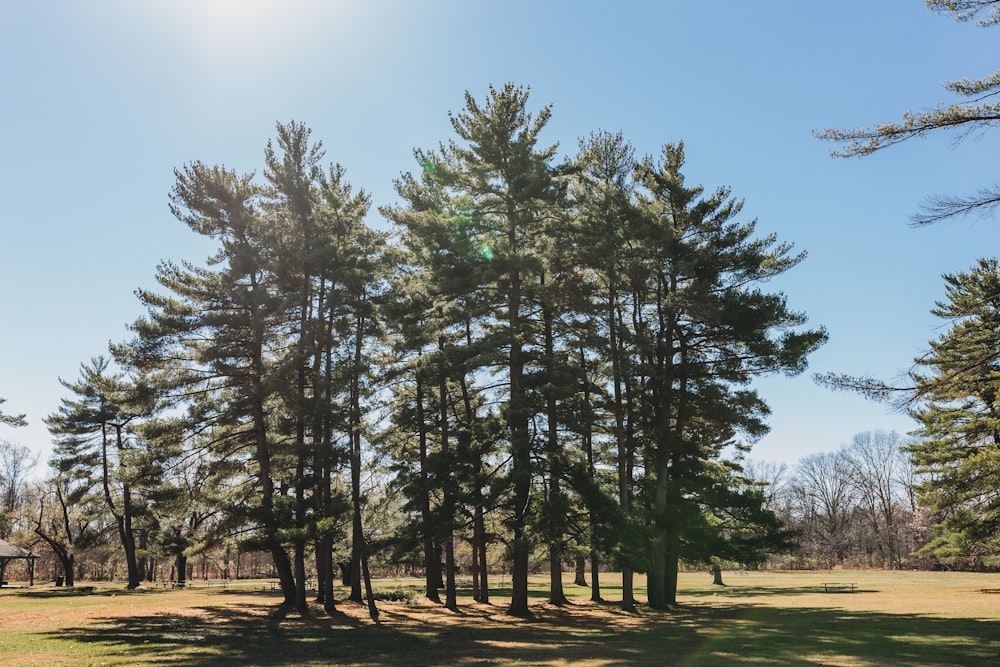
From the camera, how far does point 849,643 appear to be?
1525 cm

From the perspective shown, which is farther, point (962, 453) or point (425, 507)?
point (962, 453)

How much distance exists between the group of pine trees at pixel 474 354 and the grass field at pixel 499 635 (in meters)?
2.15

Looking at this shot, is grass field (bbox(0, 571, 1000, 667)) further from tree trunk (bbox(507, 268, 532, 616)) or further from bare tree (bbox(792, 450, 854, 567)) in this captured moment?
bare tree (bbox(792, 450, 854, 567))

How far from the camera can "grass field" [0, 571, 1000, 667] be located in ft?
43.2

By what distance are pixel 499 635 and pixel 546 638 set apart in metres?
1.45

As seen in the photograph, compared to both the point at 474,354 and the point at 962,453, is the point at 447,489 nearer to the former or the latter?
the point at 474,354

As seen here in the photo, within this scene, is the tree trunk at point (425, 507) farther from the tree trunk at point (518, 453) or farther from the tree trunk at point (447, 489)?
the tree trunk at point (518, 453)

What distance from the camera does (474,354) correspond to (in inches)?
847

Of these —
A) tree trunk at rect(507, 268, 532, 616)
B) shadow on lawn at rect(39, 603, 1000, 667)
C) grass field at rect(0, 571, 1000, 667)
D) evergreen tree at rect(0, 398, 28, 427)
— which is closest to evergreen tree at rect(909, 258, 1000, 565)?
grass field at rect(0, 571, 1000, 667)

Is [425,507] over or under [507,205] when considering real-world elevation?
under

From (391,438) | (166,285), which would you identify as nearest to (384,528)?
(391,438)

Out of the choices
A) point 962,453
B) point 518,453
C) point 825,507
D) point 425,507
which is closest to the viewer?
point 518,453

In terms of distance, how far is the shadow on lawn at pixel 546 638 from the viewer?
1320cm

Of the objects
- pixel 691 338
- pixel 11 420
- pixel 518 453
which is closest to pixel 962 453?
pixel 691 338
